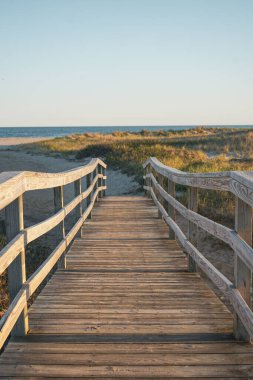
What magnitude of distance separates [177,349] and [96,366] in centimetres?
62

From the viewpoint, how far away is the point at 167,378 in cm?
271

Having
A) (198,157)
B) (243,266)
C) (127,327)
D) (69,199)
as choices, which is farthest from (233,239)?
(198,157)

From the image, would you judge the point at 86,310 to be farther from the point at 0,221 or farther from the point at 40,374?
the point at 0,221

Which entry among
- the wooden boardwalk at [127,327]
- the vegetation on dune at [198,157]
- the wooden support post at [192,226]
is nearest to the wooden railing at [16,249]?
the wooden boardwalk at [127,327]

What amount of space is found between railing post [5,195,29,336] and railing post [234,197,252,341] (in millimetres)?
1596

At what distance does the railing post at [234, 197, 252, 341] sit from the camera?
309 centimetres

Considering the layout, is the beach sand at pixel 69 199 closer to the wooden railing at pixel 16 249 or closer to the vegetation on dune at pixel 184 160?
the vegetation on dune at pixel 184 160

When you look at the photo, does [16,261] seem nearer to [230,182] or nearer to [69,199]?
[230,182]

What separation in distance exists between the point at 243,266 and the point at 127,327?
107cm

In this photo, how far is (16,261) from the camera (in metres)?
3.21

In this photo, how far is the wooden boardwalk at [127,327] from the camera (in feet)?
9.27

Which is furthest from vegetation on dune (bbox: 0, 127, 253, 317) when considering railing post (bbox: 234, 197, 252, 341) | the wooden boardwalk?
railing post (bbox: 234, 197, 252, 341)

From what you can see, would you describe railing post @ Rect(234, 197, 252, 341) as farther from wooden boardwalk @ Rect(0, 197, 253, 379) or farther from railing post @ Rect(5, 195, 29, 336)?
railing post @ Rect(5, 195, 29, 336)

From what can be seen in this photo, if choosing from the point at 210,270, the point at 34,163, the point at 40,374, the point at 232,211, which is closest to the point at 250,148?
the point at 34,163
